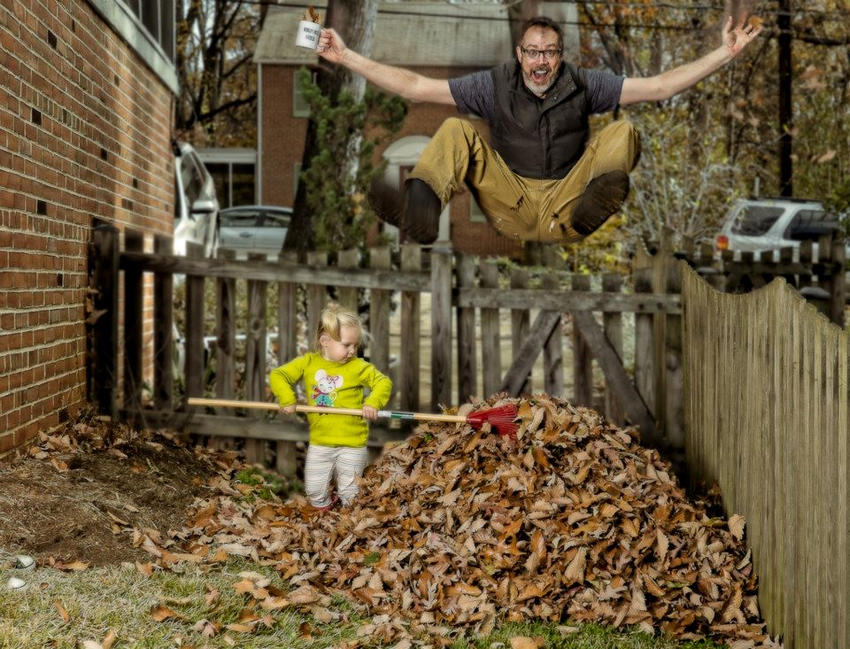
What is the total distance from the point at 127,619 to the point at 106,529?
3.11 ft

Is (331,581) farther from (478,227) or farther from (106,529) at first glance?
(478,227)

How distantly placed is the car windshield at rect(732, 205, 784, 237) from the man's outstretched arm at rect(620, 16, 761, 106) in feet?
46.6

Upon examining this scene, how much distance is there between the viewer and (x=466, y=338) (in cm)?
731

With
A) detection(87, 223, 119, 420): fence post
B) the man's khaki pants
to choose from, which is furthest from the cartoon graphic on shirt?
the man's khaki pants

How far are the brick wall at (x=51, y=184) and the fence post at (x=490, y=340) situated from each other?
8.74ft

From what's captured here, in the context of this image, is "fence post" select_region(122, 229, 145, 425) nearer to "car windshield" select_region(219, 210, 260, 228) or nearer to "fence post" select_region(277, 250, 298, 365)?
"fence post" select_region(277, 250, 298, 365)

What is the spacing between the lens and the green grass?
390 cm

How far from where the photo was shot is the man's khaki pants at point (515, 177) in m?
3.18

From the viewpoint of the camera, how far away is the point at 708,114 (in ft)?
53.2

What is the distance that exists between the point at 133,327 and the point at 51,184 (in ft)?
6.15

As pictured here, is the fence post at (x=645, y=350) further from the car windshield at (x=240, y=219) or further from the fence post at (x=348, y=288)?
the car windshield at (x=240, y=219)

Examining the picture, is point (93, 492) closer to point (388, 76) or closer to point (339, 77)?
point (388, 76)

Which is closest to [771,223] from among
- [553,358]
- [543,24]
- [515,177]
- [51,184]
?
[553,358]

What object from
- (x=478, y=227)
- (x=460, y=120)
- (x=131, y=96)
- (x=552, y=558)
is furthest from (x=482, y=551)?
(x=478, y=227)
